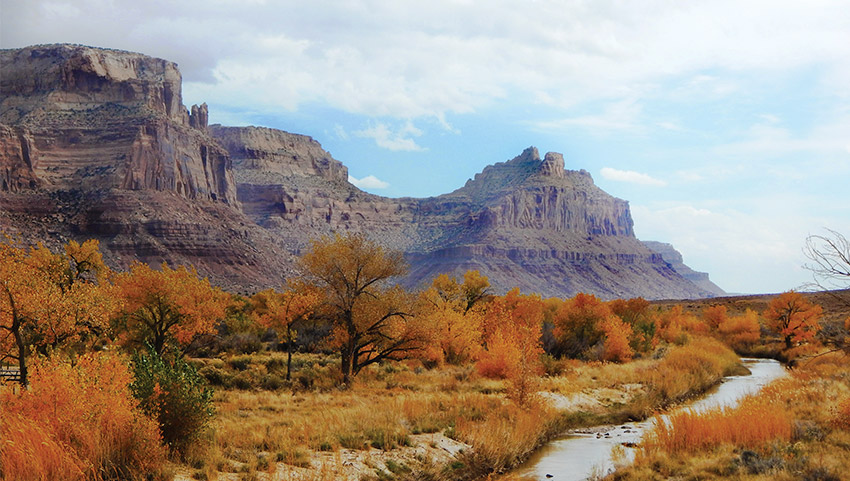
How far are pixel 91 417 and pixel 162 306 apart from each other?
71.6 feet

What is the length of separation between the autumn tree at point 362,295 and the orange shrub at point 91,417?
58.4ft

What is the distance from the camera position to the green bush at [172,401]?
42.9 ft

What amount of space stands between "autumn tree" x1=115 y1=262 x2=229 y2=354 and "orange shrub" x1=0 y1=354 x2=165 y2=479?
20.0 metres

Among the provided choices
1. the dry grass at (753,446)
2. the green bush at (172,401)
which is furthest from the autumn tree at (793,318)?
the green bush at (172,401)

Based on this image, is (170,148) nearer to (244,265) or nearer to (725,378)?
(244,265)

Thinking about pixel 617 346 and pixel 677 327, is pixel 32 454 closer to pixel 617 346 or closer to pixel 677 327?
pixel 617 346

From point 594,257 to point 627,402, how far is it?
17130cm

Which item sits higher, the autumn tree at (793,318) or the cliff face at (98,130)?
the cliff face at (98,130)

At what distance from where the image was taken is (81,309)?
22156 mm

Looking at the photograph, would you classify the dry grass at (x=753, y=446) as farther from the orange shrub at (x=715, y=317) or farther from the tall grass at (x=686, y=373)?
the orange shrub at (x=715, y=317)

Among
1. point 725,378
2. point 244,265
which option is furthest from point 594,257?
point 725,378

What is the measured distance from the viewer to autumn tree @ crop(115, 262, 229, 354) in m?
31.7

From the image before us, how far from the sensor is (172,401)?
13281mm

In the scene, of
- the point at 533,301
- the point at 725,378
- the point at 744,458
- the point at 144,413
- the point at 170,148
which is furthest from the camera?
the point at 170,148
